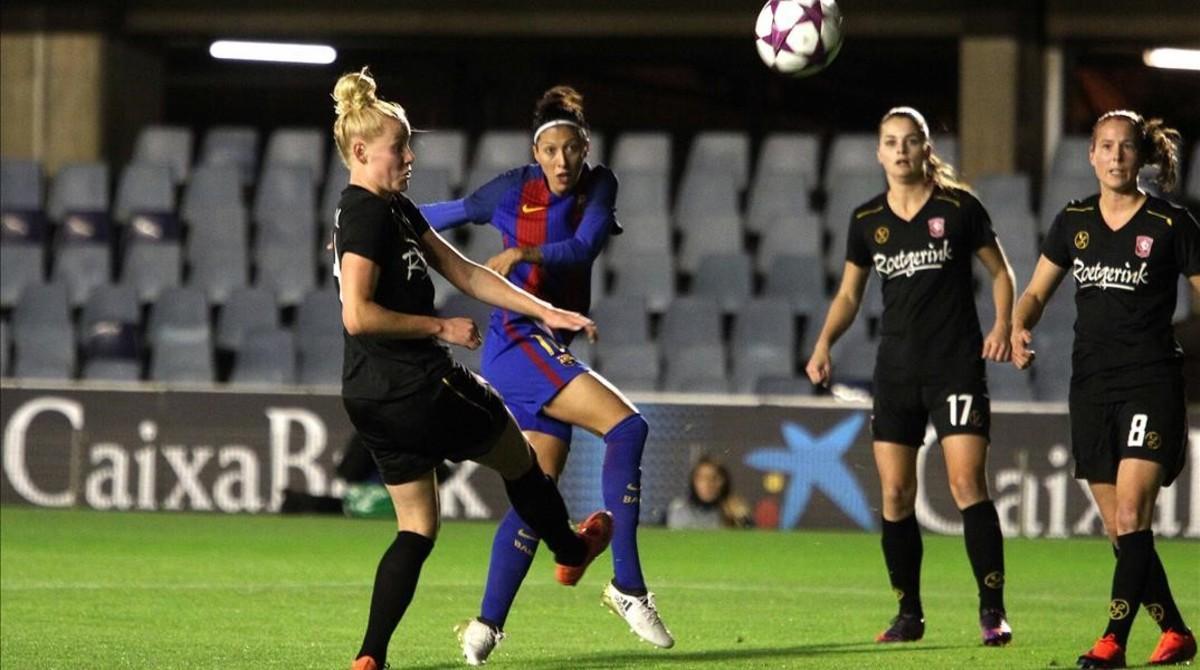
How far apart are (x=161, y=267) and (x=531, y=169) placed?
10.5 metres

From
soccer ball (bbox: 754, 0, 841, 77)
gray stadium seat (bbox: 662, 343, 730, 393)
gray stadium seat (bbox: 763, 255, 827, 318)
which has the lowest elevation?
gray stadium seat (bbox: 662, 343, 730, 393)

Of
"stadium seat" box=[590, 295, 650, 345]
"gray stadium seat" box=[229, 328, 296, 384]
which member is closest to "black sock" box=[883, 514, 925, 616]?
"stadium seat" box=[590, 295, 650, 345]

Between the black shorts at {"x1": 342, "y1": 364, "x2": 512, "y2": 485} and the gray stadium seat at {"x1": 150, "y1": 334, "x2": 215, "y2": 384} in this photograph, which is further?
the gray stadium seat at {"x1": 150, "y1": 334, "x2": 215, "y2": 384}

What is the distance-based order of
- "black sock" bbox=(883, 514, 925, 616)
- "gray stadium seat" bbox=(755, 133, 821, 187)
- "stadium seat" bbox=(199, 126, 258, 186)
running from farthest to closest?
1. "stadium seat" bbox=(199, 126, 258, 186)
2. "gray stadium seat" bbox=(755, 133, 821, 187)
3. "black sock" bbox=(883, 514, 925, 616)

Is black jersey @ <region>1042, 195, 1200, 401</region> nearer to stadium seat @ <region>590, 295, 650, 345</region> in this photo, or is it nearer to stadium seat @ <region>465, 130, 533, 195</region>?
stadium seat @ <region>590, 295, 650, 345</region>

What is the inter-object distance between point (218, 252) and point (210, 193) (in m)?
0.76

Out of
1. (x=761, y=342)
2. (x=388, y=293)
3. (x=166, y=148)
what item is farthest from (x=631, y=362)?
(x=388, y=293)

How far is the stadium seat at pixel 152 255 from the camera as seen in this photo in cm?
1742

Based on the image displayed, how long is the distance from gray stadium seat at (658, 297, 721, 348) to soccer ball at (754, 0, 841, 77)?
23.4 ft

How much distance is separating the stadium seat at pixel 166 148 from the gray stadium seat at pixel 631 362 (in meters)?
4.89

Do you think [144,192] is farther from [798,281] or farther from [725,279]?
[798,281]

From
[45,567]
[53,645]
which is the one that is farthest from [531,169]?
[45,567]

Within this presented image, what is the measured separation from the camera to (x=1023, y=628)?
333 inches

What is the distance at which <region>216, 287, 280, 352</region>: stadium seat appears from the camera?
54.7 feet
